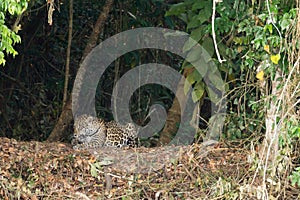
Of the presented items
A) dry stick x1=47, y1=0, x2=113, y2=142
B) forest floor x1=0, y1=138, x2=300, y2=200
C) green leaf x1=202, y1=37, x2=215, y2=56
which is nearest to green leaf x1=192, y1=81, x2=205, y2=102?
green leaf x1=202, y1=37, x2=215, y2=56

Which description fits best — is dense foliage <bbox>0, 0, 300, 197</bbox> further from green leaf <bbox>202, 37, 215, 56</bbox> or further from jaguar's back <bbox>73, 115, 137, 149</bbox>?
jaguar's back <bbox>73, 115, 137, 149</bbox>

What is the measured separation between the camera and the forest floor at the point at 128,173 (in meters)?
7.28

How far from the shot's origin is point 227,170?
762cm

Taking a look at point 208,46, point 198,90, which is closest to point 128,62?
point 198,90

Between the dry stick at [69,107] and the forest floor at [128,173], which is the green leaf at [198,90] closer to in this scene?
the forest floor at [128,173]

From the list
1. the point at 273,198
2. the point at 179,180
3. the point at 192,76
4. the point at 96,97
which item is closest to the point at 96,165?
the point at 179,180

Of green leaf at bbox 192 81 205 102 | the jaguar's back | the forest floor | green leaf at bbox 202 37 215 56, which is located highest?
green leaf at bbox 202 37 215 56

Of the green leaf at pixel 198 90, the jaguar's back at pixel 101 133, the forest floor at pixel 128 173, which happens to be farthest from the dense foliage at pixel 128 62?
the jaguar's back at pixel 101 133

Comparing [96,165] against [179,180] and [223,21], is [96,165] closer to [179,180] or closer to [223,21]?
[179,180]

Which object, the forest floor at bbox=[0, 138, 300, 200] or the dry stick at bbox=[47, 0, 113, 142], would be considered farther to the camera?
the dry stick at bbox=[47, 0, 113, 142]

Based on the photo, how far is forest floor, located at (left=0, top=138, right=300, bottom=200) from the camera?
7.28 meters

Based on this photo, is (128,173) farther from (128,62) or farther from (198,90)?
(128,62)

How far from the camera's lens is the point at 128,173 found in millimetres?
7719

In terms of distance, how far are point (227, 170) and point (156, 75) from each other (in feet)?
11.3
